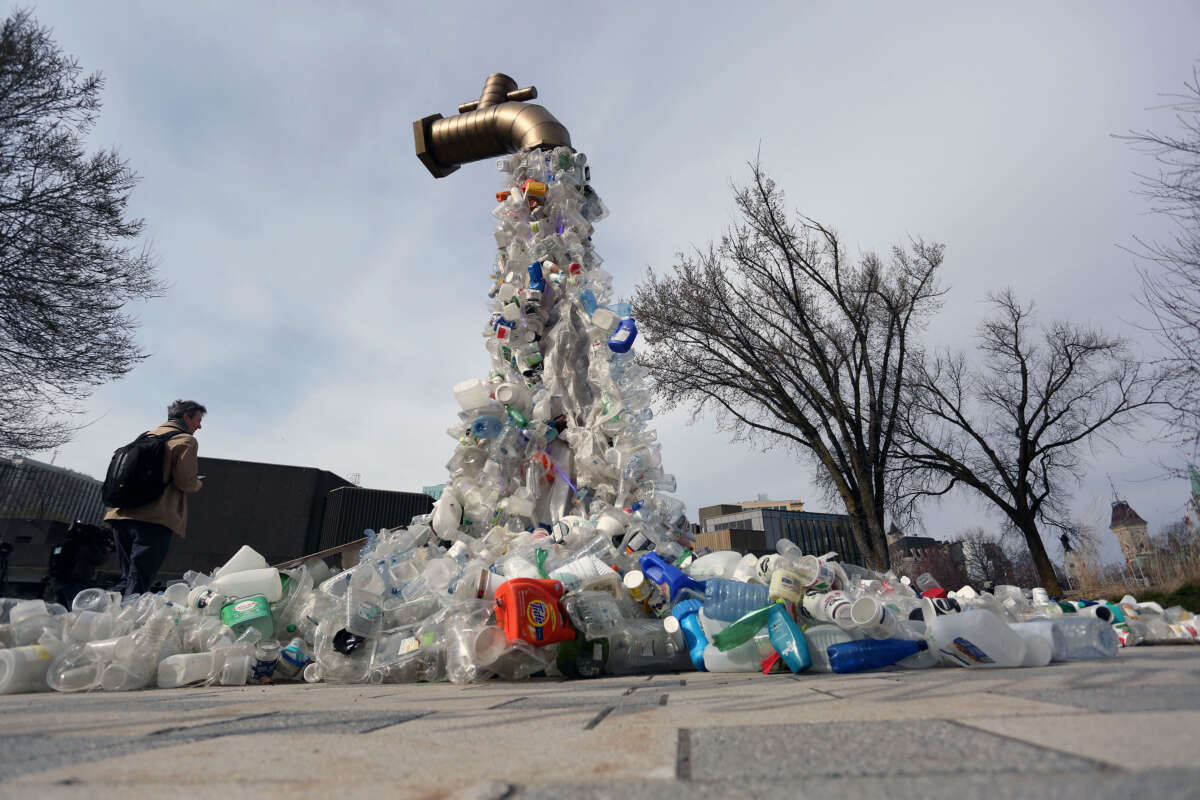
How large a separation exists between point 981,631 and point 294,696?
7.78 ft

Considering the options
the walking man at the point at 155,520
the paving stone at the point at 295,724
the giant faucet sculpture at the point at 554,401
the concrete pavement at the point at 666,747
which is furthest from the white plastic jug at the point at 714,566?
the walking man at the point at 155,520

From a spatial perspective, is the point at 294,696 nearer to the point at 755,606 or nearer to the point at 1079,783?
the point at 755,606

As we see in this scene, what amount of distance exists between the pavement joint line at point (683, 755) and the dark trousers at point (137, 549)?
135 inches

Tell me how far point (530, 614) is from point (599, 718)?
46.1 inches

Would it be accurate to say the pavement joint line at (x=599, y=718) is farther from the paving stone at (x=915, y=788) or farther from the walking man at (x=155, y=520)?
the walking man at (x=155, y=520)

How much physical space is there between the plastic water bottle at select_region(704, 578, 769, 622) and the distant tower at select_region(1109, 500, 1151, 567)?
7.11 meters

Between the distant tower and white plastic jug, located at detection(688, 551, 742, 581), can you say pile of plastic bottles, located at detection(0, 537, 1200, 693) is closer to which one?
white plastic jug, located at detection(688, 551, 742, 581)

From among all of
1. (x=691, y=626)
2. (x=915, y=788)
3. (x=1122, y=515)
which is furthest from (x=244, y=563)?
(x=1122, y=515)

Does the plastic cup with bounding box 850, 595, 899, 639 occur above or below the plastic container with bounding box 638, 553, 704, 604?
below

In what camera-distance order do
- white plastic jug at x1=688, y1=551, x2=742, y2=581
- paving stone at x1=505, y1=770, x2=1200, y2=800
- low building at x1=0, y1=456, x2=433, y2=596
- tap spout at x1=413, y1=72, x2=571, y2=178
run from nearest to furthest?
paving stone at x1=505, y1=770, x2=1200, y2=800 < white plastic jug at x1=688, y1=551, x2=742, y2=581 < tap spout at x1=413, y1=72, x2=571, y2=178 < low building at x1=0, y1=456, x2=433, y2=596

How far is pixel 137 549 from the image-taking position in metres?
3.17

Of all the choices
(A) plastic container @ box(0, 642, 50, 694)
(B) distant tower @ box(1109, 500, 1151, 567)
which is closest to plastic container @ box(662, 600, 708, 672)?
(A) plastic container @ box(0, 642, 50, 694)

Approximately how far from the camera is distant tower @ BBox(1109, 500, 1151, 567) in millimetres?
6941

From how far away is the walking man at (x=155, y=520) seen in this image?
10.4ft
